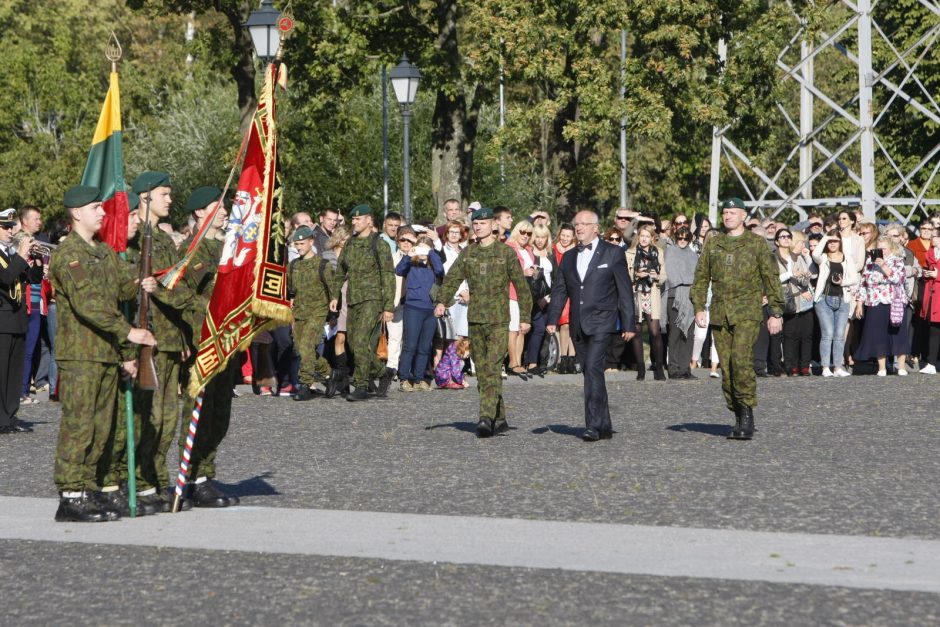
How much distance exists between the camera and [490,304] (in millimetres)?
15359

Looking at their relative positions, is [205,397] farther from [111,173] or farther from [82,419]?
[111,173]

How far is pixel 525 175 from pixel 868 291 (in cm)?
2964

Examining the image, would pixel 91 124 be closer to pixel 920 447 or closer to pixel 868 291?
pixel 868 291

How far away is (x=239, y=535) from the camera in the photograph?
31.0 ft

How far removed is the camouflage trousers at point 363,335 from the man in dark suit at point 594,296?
3.85 meters

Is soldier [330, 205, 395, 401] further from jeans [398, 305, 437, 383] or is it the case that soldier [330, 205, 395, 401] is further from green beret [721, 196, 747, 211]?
green beret [721, 196, 747, 211]

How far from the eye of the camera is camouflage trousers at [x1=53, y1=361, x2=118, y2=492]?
388 inches

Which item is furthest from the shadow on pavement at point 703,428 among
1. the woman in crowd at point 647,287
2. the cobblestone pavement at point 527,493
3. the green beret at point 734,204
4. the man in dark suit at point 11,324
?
the woman in crowd at point 647,287

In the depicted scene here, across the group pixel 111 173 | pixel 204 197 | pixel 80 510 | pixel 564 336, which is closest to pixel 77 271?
pixel 111 173

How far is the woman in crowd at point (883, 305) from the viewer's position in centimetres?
2316

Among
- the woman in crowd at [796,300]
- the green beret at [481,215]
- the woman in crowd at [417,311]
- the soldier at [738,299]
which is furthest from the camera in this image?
the woman in crowd at [796,300]

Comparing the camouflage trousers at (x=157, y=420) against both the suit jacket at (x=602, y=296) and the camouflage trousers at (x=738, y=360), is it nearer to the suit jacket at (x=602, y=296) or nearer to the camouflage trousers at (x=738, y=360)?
the suit jacket at (x=602, y=296)

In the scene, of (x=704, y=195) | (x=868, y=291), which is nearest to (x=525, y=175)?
(x=704, y=195)

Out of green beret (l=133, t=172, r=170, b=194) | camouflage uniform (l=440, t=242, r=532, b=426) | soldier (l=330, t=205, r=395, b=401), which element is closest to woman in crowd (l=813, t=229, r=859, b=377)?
soldier (l=330, t=205, r=395, b=401)
